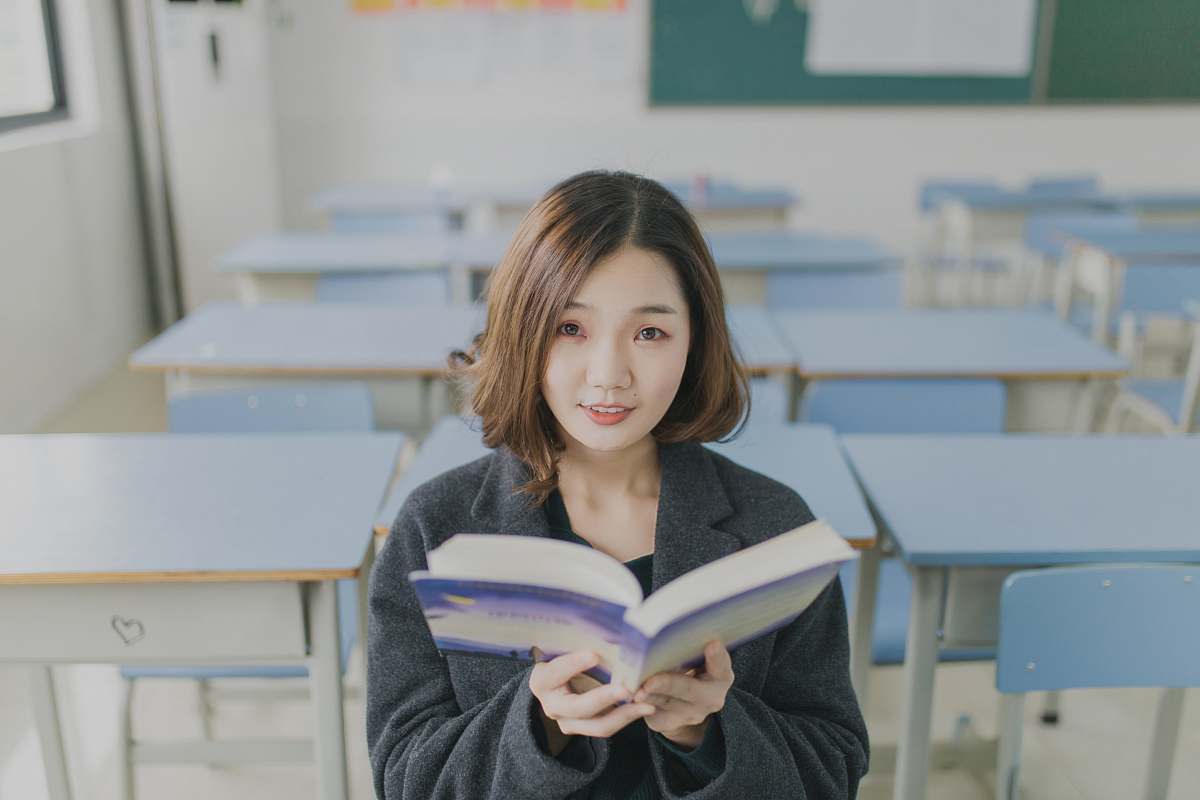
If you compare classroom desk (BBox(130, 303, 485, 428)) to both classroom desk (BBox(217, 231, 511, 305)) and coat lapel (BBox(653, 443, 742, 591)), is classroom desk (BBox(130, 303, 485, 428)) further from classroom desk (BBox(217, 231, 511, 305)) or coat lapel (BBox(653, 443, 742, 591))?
coat lapel (BBox(653, 443, 742, 591))

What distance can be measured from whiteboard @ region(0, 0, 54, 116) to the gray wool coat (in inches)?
159

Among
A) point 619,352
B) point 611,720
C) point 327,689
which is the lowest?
point 327,689

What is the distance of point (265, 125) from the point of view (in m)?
5.49

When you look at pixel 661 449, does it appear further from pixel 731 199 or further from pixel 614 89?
pixel 614 89

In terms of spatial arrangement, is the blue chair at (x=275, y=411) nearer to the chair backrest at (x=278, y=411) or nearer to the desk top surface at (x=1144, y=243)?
the chair backrest at (x=278, y=411)

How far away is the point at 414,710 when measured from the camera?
108 centimetres

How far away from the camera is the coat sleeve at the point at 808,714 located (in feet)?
3.28

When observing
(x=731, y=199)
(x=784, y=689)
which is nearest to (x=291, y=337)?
(x=784, y=689)

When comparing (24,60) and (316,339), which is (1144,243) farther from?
(24,60)

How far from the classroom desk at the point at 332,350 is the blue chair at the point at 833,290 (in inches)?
17.3

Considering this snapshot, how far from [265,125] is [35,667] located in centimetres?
436

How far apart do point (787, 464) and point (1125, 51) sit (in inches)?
223

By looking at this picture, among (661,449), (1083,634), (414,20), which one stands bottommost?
(1083,634)

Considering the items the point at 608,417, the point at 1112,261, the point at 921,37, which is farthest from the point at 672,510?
the point at 921,37
